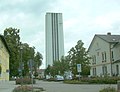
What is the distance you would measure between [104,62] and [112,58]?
347 centimetres

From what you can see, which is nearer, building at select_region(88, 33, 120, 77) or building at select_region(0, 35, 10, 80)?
building at select_region(88, 33, 120, 77)

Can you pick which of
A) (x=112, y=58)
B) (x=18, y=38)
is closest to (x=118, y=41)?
(x=112, y=58)

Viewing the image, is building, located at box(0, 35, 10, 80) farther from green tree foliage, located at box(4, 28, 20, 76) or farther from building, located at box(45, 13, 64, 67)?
building, located at box(45, 13, 64, 67)

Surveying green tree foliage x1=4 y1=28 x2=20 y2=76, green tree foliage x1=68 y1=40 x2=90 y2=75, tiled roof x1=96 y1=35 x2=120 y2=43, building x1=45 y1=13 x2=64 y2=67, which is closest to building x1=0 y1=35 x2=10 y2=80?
green tree foliage x1=4 y1=28 x2=20 y2=76

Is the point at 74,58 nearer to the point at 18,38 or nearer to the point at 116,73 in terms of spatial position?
the point at 116,73

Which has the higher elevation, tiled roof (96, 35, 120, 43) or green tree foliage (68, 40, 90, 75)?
tiled roof (96, 35, 120, 43)

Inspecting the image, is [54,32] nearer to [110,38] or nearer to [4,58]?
[4,58]

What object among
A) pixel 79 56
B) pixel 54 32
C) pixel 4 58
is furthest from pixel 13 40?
pixel 54 32

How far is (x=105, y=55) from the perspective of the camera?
73.2 metres

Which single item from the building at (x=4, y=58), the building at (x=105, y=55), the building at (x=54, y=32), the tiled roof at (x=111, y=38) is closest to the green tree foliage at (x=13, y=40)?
the building at (x=4, y=58)

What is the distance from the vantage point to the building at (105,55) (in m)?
68.7

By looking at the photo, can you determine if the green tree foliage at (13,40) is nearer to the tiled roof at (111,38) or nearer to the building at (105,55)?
the building at (105,55)

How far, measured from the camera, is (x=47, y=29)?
129 m

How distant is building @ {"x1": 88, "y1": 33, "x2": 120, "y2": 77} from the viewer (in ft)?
225
